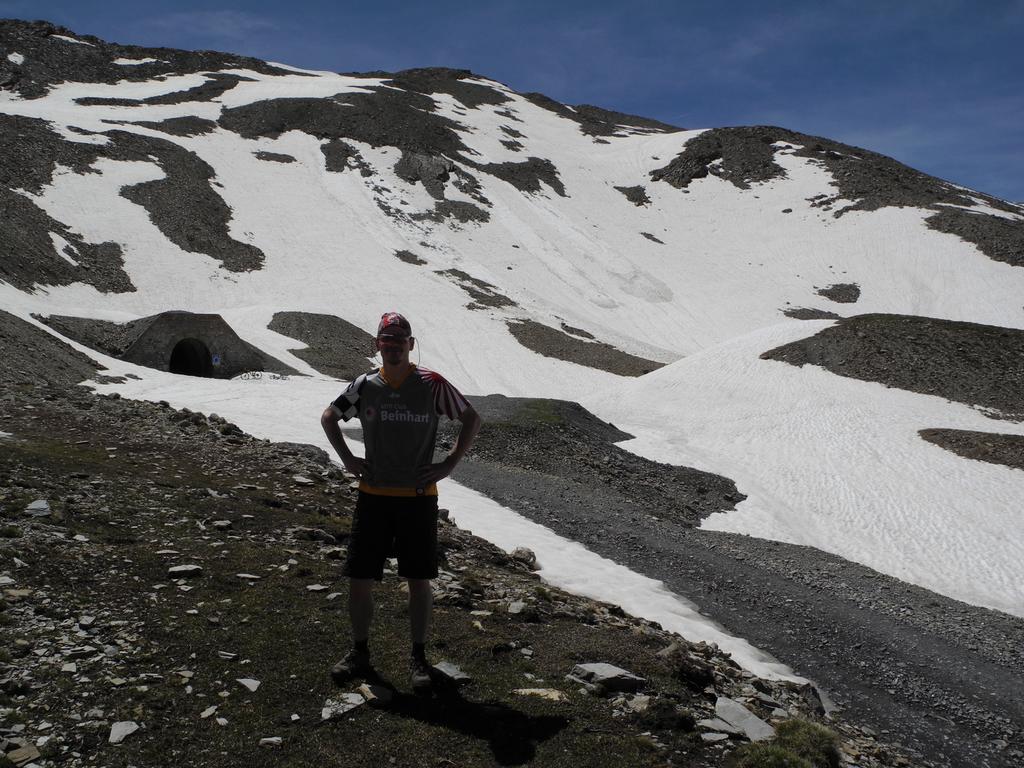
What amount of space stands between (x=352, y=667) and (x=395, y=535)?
1128 millimetres

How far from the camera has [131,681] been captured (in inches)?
210

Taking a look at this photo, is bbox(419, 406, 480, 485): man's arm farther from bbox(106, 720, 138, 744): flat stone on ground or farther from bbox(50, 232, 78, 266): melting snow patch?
bbox(50, 232, 78, 266): melting snow patch

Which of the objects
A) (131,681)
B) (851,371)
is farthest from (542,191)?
(131,681)

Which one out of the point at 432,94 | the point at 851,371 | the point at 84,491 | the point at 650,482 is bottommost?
the point at 650,482

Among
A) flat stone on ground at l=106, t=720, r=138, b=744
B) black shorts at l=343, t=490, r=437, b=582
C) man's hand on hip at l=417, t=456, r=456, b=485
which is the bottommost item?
flat stone on ground at l=106, t=720, r=138, b=744

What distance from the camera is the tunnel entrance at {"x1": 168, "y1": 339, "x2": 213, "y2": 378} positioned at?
37.3 metres

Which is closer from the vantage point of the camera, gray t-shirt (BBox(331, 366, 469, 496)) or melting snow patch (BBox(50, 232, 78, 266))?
gray t-shirt (BBox(331, 366, 469, 496))

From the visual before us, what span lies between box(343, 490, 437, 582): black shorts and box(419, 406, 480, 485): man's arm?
0.62 feet

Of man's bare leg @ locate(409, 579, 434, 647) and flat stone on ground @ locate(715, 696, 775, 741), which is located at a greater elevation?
man's bare leg @ locate(409, 579, 434, 647)

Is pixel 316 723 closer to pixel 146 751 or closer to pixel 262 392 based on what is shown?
pixel 146 751

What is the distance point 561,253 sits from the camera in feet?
267

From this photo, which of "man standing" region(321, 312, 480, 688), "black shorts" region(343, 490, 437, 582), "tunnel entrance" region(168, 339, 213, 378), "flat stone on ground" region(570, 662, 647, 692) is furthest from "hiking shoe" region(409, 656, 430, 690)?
"tunnel entrance" region(168, 339, 213, 378)

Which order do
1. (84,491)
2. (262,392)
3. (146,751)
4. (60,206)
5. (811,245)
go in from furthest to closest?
(811,245) < (60,206) < (262,392) < (84,491) < (146,751)

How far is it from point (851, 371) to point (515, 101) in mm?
121648
